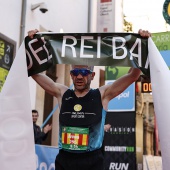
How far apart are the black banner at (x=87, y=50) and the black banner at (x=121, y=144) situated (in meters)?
5.87

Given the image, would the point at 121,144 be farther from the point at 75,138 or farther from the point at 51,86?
the point at 75,138

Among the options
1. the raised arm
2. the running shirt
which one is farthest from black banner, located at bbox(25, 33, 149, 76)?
the running shirt

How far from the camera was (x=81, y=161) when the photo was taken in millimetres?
3902

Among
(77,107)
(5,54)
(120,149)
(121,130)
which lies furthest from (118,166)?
(77,107)

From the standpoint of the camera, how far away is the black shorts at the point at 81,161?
3895 millimetres

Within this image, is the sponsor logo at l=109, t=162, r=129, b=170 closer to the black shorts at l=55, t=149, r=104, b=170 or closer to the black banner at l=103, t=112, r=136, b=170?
the black banner at l=103, t=112, r=136, b=170

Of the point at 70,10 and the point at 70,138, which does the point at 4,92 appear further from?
the point at 70,10

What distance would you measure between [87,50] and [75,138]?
0.97 m

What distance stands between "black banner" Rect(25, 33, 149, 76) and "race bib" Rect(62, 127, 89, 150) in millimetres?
744

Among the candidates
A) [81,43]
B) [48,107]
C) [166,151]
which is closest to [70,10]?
[48,107]

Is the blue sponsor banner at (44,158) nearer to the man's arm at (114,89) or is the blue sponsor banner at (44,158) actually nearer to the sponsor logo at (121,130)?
the man's arm at (114,89)

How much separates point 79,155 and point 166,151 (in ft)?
2.54

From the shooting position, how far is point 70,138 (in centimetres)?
395

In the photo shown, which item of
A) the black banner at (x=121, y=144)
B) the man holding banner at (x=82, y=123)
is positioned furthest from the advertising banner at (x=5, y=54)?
the man holding banner at (x=82, y=123)
